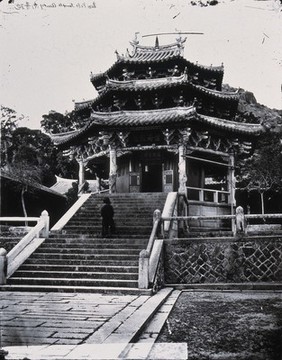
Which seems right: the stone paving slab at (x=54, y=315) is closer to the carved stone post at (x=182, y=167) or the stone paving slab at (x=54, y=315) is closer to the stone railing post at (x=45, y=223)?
the stone railing post at (x=45, y=223)

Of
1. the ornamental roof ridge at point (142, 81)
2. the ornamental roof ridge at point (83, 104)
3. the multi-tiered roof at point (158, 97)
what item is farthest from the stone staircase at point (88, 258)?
the ornamental roof ridge at point (83, 104)

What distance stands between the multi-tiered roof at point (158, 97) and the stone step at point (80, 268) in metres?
8.69

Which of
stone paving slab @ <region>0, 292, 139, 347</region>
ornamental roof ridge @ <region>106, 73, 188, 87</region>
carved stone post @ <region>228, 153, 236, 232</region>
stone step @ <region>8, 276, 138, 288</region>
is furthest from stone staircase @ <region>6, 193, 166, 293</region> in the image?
ornamental roof ridge @ <region>106, 73, 188, 87</region>

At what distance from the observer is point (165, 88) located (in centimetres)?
1938

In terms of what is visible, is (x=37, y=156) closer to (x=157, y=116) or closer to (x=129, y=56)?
(x=129, y=56)

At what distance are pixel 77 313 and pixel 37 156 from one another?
3603 centimetres

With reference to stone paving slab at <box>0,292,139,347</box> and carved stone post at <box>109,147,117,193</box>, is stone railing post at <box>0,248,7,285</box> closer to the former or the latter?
stone paving slab at <box>0,292,139,347</box>

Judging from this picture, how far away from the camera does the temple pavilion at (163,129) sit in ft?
59.5

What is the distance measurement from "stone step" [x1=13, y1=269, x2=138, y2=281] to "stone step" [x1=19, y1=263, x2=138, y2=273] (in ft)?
0.36

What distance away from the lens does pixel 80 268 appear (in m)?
10.7

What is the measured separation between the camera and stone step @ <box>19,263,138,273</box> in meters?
10.4

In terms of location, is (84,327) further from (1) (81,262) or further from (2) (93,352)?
(1) (81,262)

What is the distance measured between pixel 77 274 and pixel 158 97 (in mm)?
12201

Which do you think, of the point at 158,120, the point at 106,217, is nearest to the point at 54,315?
the point at 106,217
